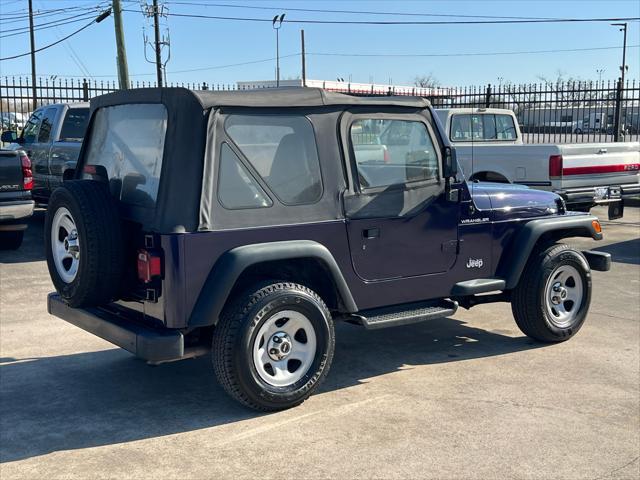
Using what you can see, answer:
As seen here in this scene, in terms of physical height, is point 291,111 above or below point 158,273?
above

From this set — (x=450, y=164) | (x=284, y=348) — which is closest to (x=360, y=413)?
(x=284, y=348)

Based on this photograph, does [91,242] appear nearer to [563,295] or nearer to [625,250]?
[563,295]

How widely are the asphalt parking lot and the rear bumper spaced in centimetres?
320

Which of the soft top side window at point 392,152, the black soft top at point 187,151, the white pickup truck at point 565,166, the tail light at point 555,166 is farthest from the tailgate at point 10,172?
the tail light at point 555,166

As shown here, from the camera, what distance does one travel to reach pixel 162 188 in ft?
14.8

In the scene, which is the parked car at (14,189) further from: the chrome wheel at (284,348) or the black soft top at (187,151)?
the chrome wheel at (284,348)

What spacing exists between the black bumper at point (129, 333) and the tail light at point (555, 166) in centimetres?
766

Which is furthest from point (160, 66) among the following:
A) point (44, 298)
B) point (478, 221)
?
point (478, 221)

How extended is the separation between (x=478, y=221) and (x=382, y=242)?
0.98 meters

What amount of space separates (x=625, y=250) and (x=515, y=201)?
5843 millimetres

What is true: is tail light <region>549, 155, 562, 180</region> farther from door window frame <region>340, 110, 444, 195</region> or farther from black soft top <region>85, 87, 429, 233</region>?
black soft top <region>85, 87, 429, 233</region>

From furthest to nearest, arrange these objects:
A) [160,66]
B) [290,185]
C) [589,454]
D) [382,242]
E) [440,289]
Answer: [160,66]
[440,289]
[382,242]
[290,185]
[589,454]

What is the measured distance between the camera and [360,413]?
4.77 m

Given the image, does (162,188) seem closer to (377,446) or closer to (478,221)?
(377,446)
